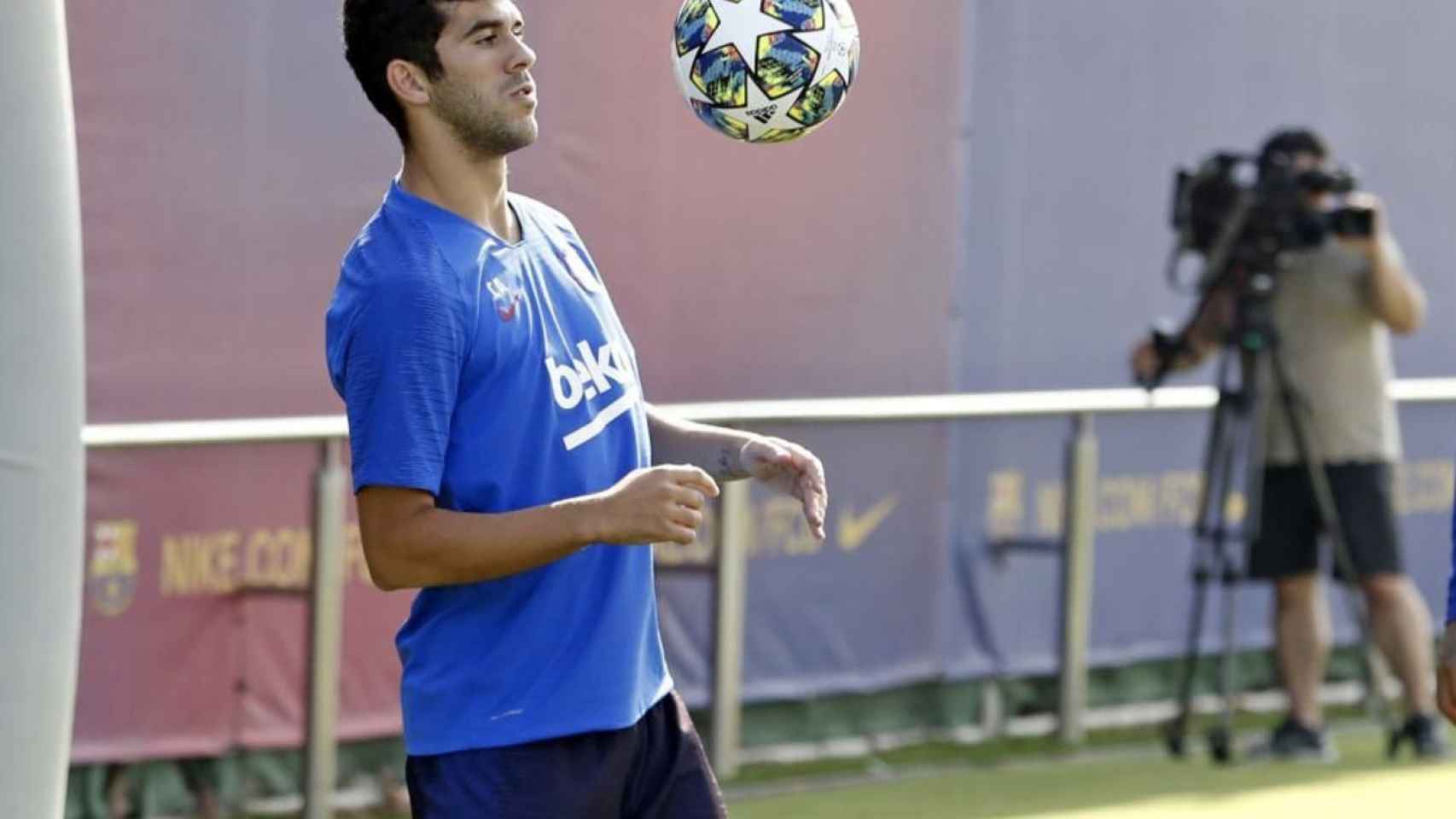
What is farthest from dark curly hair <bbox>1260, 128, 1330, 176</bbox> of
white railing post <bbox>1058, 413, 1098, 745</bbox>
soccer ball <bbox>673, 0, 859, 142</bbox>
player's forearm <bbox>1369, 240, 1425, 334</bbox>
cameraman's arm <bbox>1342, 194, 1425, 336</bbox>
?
soccer ball <bbox>673, 0, 859, 142</bbox>

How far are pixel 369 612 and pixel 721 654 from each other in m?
1.06

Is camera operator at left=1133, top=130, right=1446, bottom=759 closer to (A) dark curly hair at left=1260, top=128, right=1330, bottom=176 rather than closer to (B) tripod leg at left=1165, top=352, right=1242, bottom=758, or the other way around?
(A) dark curly hair at left=1260, top=128, right=1330, bottom=176

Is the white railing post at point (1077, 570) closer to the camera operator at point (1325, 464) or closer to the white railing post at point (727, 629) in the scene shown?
the camera operator at point (1325, 464)

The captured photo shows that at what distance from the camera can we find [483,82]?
366 centimetres

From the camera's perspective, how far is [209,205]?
688 cm

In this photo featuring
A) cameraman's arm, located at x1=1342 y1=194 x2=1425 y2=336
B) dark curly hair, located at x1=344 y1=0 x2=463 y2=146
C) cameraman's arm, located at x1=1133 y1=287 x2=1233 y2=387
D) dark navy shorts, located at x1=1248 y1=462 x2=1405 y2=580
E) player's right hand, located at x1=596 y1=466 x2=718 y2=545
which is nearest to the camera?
player's right hand, located at x1=596 y1=466 x2=718 y2=545

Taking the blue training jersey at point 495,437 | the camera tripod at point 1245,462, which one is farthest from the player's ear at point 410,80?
the camera tripod at point 1245,462

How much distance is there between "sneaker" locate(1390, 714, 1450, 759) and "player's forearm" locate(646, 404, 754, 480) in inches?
206

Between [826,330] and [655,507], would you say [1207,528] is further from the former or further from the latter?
[655,507]

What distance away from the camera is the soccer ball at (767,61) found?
432 centimetres

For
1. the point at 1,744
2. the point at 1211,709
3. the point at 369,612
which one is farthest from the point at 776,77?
the point at 1211,709

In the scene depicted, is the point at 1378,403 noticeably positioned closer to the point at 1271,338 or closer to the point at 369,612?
the point at 1271,338

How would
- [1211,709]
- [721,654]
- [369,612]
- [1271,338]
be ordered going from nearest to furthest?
[369,612] < [721,654] < [1271,338] < [1211,709]

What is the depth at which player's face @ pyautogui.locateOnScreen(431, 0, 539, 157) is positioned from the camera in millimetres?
3656
